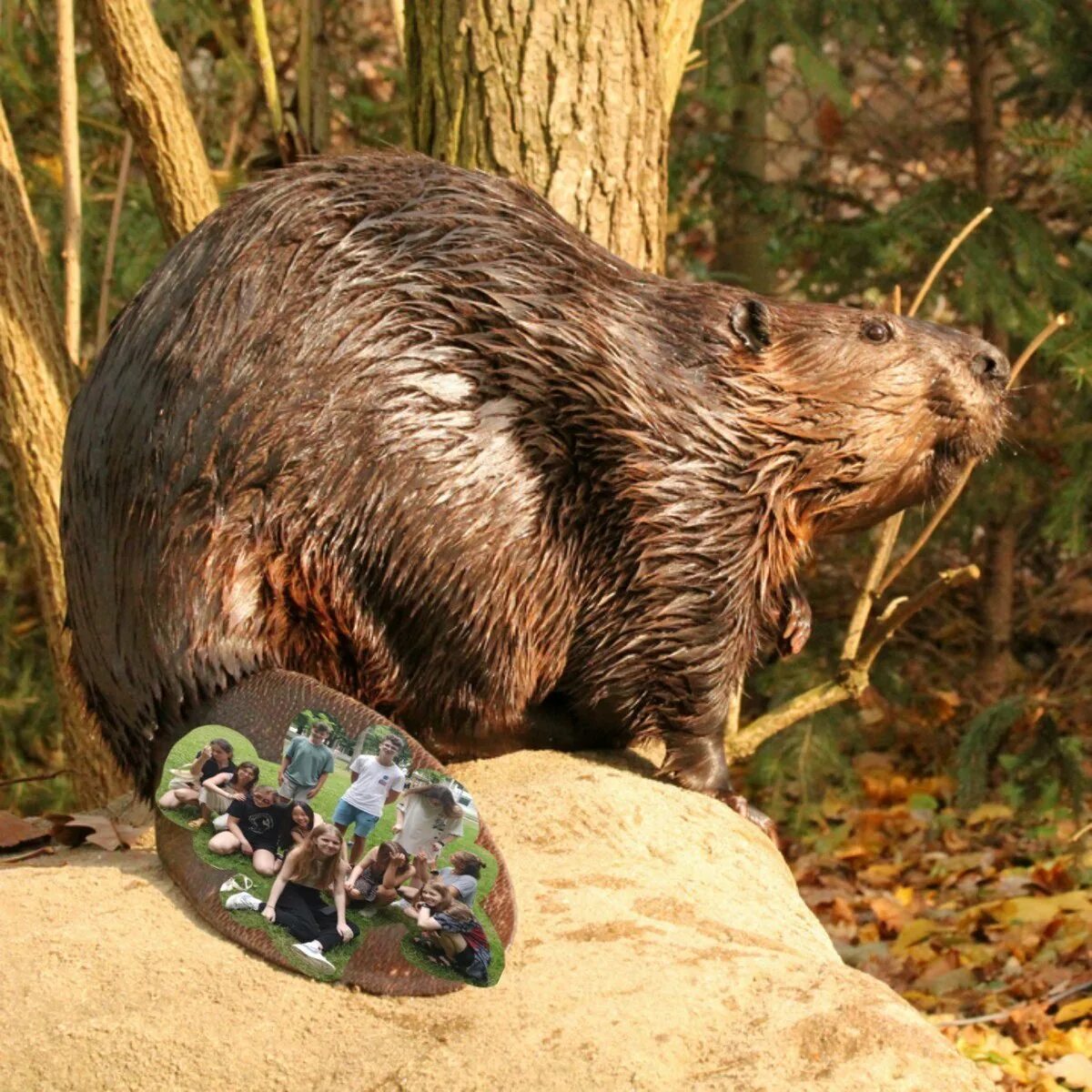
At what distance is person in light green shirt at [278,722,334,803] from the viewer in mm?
2715

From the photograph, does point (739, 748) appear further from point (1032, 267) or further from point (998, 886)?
point (1032, 267)

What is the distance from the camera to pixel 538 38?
13.2ft

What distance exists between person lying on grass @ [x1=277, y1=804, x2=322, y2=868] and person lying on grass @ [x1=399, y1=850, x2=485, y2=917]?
18 centimetres

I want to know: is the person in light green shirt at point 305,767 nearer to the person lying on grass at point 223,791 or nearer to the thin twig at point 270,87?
the person lying on grass at point 223,791

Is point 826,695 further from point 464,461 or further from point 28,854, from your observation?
point 28,854

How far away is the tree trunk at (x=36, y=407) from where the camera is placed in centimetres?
453

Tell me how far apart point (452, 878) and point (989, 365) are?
5.55ft

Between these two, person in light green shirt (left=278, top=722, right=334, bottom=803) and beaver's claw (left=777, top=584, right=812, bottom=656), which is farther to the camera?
beaver's claw (left=777, top=584, right=812, bottom=656)

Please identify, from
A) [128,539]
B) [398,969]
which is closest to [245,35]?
[128,539]

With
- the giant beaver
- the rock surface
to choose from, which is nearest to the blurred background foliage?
the giant beaver

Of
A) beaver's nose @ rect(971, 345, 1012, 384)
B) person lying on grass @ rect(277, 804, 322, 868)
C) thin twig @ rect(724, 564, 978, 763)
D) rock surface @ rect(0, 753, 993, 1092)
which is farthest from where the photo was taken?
thin twig @ rect(724, 564, 978, 763)

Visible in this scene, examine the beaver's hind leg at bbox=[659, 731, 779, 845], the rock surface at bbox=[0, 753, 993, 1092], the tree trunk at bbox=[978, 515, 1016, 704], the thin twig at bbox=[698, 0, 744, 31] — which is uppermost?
the thin twig at bbox=[698, 0, 744, 31]

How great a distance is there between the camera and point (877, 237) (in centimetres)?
621

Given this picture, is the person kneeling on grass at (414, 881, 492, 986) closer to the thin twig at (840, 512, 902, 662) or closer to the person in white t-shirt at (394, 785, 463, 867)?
the person in white t-shirt at (394, 785, 463, 867)
